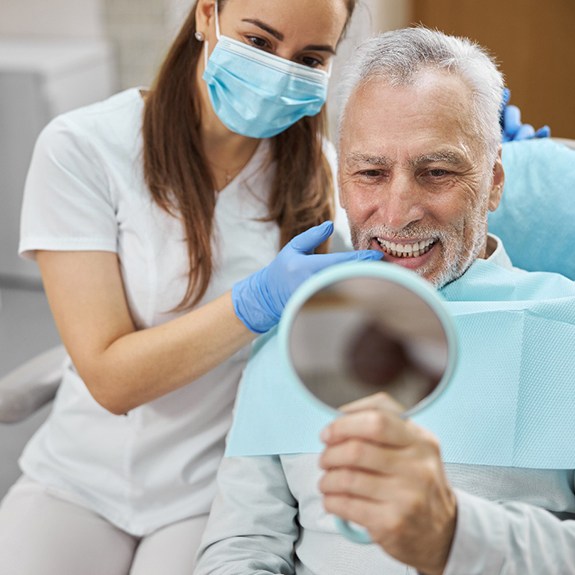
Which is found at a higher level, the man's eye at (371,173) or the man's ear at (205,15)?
the man's ear at (205,15)

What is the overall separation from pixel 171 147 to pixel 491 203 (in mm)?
592

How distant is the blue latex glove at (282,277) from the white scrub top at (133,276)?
0.76 feet

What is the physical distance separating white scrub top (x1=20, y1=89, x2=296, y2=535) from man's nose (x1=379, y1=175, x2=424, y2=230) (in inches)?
17.4

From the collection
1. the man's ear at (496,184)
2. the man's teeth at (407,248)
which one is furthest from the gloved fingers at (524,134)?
the man's teeth at (407,248)

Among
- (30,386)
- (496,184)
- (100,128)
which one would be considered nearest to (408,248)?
(496,184)

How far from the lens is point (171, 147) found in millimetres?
1624

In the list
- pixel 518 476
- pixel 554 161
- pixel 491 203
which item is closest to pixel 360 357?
pixel 518 476

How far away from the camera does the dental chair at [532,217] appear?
158cm

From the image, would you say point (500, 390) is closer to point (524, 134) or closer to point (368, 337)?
point (368, 337)

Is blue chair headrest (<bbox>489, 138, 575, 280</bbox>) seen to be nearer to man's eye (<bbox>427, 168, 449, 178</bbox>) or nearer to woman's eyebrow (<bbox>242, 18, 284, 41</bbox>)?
man's eye (<bbox>427, 168, 449, 178</bbox>)

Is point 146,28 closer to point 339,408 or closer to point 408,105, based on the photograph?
point 408,105

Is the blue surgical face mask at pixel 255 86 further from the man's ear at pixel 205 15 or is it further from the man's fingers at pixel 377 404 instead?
the man's fingers at pixel 377 404

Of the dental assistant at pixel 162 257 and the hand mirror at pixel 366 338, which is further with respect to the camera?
the dental assistant at pixel 162 257

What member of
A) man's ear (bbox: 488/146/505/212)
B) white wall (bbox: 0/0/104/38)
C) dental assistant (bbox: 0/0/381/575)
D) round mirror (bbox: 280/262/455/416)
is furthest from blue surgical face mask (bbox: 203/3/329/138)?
white wall (bbox: 0/0/104/38)
